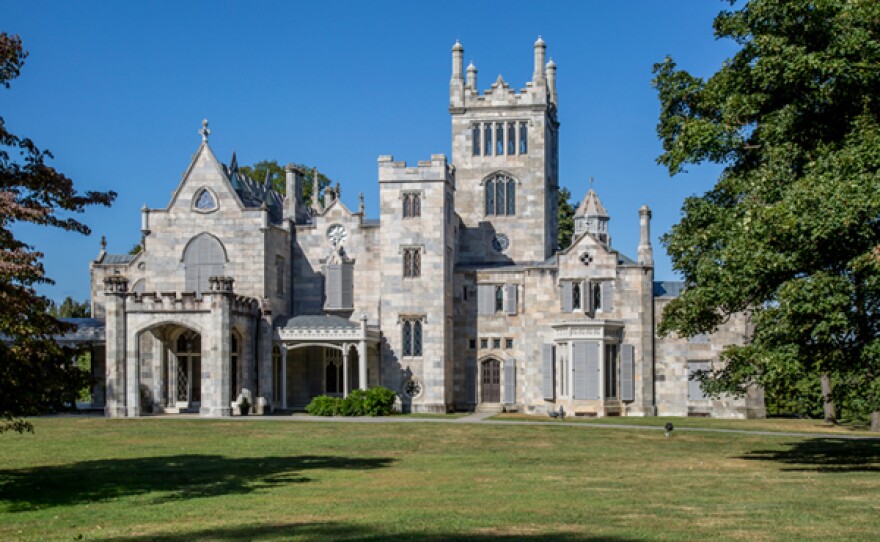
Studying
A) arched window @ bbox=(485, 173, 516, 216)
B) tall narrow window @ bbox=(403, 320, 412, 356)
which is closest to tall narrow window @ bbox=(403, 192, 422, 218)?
tall narrow window @ bbox=(403, 320, 412, 356)

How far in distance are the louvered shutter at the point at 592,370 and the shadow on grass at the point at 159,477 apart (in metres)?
24.2

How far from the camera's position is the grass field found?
1652cm

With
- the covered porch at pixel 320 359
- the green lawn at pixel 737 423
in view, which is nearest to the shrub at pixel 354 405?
the covered porch at pixel 320 359

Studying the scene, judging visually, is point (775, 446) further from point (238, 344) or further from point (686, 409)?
point (238, 344)

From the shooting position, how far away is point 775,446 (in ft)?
112

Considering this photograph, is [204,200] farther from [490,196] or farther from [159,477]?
[159,477]

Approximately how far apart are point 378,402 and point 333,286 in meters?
8.13

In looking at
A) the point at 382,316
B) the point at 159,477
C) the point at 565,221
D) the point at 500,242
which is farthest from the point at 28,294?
the point at 565,221

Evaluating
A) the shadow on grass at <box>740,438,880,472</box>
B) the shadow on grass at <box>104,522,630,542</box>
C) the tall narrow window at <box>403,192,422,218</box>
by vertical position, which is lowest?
the shadow on grass at <box>740,438,880,472</box>

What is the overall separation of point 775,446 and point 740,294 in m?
10.8

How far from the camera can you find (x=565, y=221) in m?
75.8

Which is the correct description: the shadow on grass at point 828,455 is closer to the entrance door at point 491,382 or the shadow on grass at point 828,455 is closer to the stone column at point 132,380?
the entrance door at point 491,382

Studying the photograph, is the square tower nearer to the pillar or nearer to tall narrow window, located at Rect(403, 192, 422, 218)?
tall narrow window, located at Rect(403, 192, 422, 218)

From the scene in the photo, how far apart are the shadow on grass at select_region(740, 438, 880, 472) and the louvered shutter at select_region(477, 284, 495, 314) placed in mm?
21084
